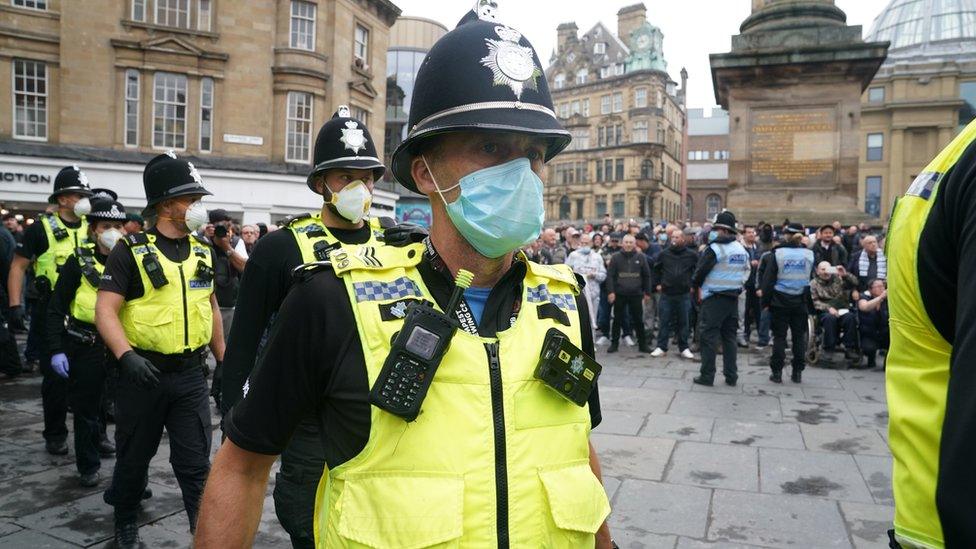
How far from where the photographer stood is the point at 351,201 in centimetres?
379

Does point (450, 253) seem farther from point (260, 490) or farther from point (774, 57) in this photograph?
point (774, 57)

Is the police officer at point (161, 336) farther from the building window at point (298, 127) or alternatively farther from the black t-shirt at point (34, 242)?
the building window at point (298, 127)

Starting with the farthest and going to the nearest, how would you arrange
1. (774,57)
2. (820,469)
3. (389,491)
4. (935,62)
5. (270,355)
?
(935,62) < (774,57) < (820,469) < (270,355) < (389,491)

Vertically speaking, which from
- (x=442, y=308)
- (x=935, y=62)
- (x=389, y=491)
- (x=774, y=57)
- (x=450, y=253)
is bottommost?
(x=389, y=491)

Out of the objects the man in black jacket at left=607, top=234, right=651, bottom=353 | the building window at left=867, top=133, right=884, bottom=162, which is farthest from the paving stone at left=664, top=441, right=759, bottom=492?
the building window at left=867, top=133, right=884, bottom=162

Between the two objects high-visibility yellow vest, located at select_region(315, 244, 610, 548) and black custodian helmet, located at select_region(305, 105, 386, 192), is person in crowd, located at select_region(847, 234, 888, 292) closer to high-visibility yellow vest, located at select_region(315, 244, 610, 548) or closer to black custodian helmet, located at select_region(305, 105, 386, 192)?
black custodian helmet, located at select_region(305, 105, 386, 192)

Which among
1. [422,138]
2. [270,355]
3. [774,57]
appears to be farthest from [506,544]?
[774,57]

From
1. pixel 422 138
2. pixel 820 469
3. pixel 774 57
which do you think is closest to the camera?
pixel 422 138

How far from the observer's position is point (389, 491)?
5.17 ft

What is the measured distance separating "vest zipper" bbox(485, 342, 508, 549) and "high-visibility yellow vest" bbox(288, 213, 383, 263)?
170 cm

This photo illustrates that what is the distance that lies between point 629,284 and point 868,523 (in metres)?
7.35

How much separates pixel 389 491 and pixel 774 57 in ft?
47.6

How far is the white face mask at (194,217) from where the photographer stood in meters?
4.37

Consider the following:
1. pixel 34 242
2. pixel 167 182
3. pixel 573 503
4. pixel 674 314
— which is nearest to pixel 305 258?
pixel 167 182
